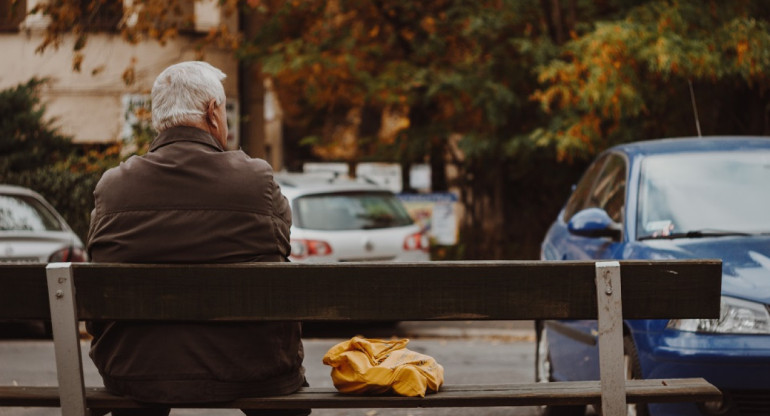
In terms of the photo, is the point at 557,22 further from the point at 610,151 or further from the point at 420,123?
the point at 610,151

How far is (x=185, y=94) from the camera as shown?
4109 mm

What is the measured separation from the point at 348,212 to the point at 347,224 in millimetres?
139

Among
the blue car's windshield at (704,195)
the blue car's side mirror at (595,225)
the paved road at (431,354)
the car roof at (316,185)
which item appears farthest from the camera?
the car roof at (316,185)

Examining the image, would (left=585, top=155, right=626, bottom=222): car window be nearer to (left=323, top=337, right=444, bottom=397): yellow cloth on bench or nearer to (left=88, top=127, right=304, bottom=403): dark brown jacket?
(left=323, top=337, right=444, bottom=397): yellow cloth on bench

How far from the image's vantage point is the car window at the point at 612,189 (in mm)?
6719

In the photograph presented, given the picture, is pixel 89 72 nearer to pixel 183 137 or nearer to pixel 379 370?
pixel 183 137

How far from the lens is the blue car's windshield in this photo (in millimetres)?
6160

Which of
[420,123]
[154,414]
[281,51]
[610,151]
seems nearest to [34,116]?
[281,51]

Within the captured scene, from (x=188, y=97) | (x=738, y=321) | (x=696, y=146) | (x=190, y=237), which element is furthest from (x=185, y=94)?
(x=696, y=146)

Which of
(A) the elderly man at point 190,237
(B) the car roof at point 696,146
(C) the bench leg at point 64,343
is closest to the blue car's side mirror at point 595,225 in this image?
(B) the car roof at point 696,146

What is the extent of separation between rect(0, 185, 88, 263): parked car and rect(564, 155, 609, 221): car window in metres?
5.38

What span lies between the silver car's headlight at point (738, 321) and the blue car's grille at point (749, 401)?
26cm

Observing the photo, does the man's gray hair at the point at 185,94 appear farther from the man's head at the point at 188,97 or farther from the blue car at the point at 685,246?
the blue car at the point at 685,246

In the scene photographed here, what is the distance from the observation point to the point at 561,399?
414 centimetres
